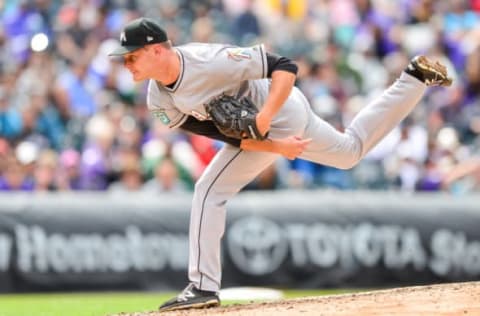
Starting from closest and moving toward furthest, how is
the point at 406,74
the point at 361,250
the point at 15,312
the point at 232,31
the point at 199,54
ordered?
the point at 199,54, the point at 406,74, the point at 15,312, the point at 361,250, the point at 232,31

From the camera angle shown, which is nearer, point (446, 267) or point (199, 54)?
point (199, 54)

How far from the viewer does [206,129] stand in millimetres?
8164

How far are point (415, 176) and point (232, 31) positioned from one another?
4.30 meters

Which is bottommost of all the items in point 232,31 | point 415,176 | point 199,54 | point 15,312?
point 15,312

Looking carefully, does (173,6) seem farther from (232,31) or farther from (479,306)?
(479,306)

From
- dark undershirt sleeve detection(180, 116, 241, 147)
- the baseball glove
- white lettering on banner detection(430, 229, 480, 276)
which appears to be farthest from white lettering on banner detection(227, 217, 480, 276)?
the baseball glove

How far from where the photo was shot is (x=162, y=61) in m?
7.74

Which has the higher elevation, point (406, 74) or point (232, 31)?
point (232, 31)

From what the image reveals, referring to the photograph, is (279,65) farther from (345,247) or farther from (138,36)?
(345,247)

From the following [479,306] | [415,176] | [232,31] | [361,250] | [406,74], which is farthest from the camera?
[232,31]

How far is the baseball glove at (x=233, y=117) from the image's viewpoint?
25.2 ft

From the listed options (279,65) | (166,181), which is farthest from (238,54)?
(166,181)

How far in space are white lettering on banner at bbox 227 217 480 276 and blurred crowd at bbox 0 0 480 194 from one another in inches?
41.6

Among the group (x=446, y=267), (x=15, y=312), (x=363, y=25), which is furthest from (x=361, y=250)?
(x=363, y=25)
